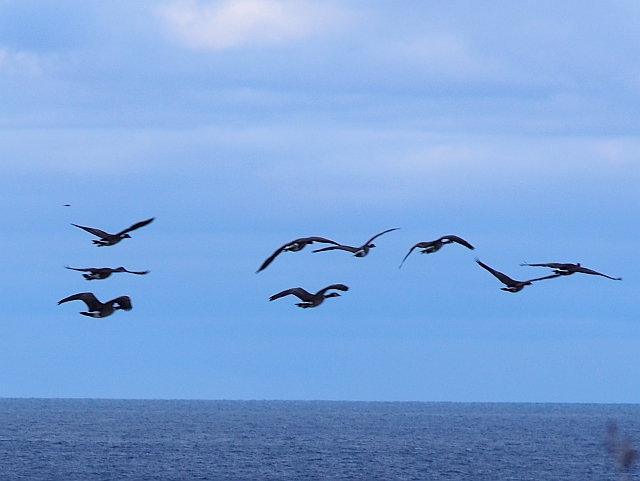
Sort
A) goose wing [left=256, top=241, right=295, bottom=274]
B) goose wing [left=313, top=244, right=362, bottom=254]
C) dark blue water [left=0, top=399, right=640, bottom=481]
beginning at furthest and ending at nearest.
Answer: dark blue water [left=0, top=399, right=640, bottom=481]
goose wing [left=313, top=244, right=362, bottom=254]
goose wing [left=256, top=241, right=295, bottom=274]

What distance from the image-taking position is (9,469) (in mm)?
116625

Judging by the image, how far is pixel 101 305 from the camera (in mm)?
41219

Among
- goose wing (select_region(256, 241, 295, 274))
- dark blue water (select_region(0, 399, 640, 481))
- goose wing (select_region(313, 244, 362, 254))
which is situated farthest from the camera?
dark blue water (select_region(0, 399, 640, 481))

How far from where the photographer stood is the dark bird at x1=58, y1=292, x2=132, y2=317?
40594mm

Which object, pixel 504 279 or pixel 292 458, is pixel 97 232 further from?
pixel 292 458

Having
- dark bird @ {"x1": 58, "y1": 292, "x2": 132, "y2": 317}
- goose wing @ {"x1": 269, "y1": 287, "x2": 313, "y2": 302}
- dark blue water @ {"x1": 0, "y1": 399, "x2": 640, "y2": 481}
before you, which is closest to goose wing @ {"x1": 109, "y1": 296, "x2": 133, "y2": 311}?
dark bird @ {"x1": 58, "y1": 292, "x2": 132, "y2": 317}

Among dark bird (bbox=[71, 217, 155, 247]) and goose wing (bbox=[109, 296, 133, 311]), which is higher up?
dark bird (bbox=[71, 217, 155, 247])

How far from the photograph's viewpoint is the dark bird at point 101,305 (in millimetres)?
40594

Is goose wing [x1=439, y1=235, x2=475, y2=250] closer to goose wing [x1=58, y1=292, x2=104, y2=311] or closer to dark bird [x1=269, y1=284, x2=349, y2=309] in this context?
dark bird [x1=269, y1=284, x2=349, y2=309]

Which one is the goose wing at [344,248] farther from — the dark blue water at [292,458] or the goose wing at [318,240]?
the dark blue water at [292,458]

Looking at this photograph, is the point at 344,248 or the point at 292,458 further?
the point at 292,458

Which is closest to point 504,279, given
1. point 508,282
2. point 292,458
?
point 508,282

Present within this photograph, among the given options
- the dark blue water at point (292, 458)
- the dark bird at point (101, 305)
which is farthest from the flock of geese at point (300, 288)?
the dark blue water at point (292, 458)

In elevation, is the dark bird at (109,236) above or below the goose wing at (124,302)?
above
